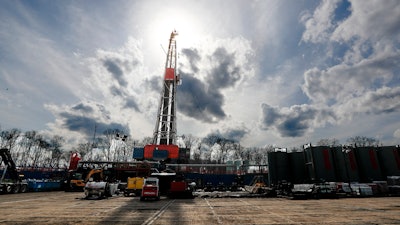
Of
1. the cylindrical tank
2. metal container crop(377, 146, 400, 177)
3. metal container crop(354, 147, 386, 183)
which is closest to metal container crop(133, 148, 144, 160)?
the cylindrical tank

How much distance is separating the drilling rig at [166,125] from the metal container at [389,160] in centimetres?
4328

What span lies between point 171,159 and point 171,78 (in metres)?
24.2

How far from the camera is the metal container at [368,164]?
3322cm

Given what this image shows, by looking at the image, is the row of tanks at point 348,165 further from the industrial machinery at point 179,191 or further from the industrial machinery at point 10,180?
the industrial machinery at point 10,180

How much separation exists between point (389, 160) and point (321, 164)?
10.9 metres

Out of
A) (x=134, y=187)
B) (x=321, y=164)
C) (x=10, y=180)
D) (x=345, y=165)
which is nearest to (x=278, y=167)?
(x=321, y=164)

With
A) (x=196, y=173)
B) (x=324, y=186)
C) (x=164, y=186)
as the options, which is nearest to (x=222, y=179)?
(x=196, y=173)

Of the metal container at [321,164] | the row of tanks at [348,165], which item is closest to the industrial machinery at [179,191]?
the row of tanks at [348,165]

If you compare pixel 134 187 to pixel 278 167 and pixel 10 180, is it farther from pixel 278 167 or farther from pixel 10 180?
pixel 278 167

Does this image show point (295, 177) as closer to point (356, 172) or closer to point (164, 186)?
point (356, 172)

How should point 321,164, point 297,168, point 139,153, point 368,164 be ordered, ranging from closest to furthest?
point 321,164 → point 368,164 → point 297,168 → point 139,153

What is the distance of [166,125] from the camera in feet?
213

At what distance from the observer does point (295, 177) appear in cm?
3678

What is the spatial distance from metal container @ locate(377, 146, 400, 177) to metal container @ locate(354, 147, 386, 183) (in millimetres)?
1243
